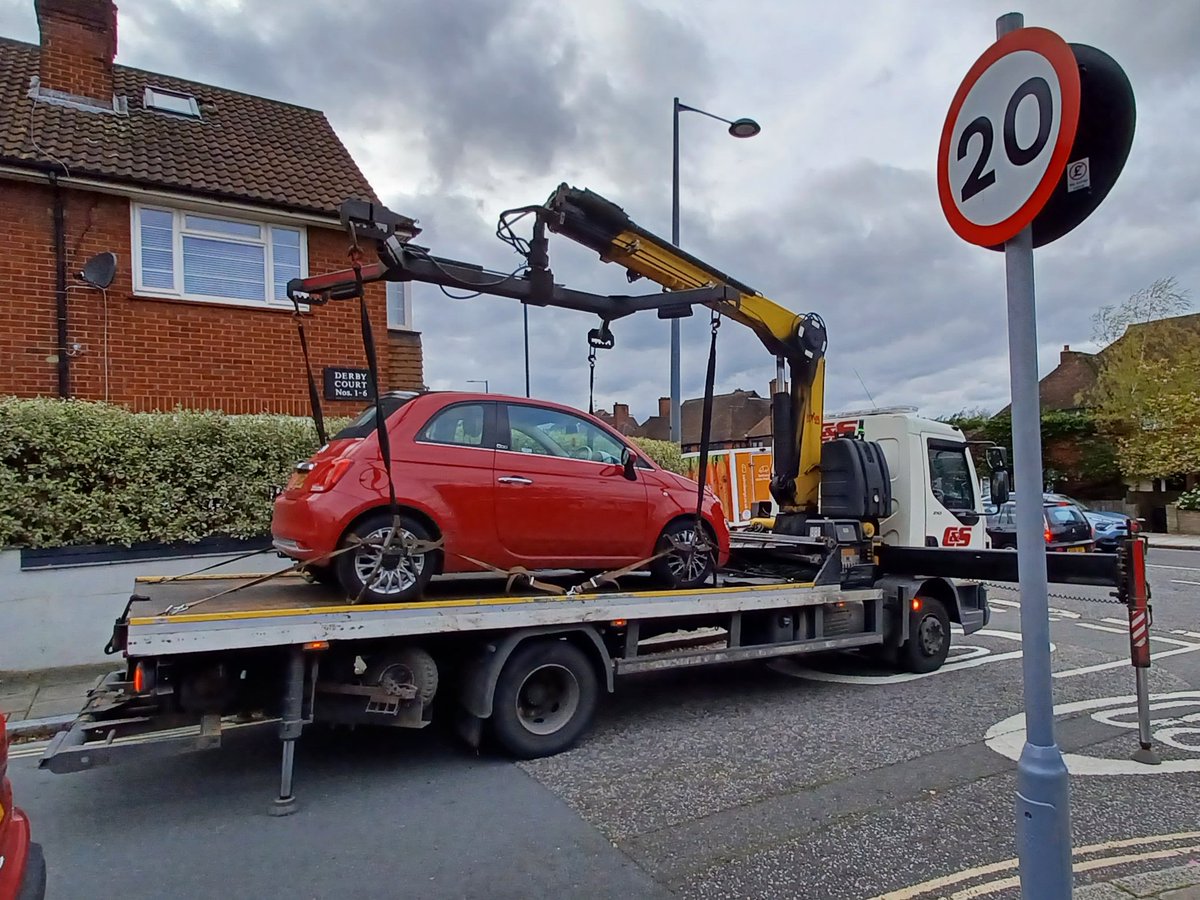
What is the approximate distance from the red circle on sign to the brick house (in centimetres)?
1008

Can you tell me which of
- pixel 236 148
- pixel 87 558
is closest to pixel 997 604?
pixel 87 558

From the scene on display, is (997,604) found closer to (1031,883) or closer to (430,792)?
(430,792)

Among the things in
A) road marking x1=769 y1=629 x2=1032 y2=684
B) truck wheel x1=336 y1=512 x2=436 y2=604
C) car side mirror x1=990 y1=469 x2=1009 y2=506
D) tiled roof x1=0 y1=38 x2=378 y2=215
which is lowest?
road marking x1=769 y1=629 x2=1032 y2=684

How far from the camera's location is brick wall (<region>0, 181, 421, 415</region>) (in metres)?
10.3

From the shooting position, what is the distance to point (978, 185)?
258 centimetres

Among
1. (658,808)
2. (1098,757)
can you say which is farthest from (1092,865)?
(658,808)

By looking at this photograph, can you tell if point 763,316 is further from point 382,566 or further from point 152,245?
point 152,245

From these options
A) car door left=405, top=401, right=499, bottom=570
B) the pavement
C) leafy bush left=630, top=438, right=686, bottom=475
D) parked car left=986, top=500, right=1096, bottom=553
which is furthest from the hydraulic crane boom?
the pavement

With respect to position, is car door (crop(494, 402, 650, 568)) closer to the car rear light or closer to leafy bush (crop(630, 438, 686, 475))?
the car rear light

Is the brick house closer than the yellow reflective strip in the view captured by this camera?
No

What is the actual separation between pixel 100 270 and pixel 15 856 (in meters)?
9.93

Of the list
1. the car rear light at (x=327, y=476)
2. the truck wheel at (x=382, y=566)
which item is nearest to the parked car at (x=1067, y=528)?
the truck wheel at (x=382, y=566)

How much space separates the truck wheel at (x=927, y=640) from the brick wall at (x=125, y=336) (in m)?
8.03

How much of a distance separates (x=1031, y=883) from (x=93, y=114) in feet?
47.6
